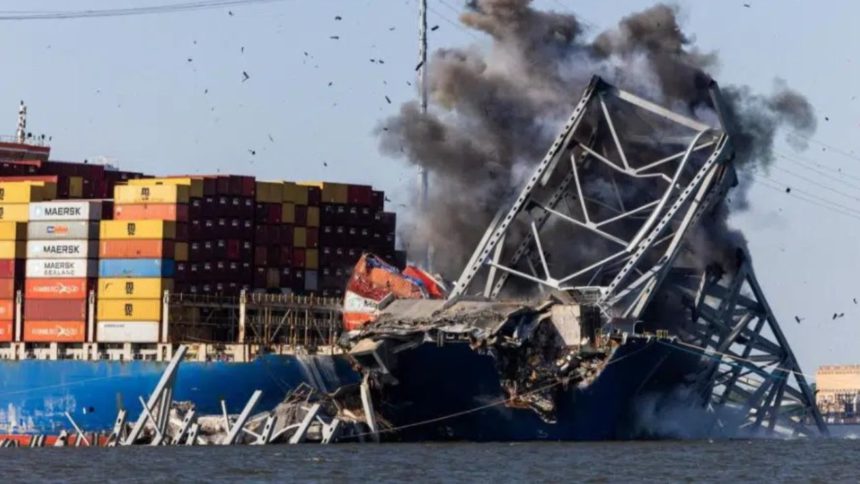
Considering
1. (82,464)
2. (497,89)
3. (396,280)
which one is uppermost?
(497,89)

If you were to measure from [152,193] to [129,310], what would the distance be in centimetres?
508

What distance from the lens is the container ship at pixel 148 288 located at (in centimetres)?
9706

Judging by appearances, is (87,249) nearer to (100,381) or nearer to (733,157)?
(100,381)

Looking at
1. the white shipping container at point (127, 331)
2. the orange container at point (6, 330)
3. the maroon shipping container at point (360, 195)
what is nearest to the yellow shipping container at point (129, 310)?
the white shipping container at point (127, 331)

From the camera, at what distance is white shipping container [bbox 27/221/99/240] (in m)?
Result: 99.3

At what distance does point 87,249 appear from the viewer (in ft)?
326

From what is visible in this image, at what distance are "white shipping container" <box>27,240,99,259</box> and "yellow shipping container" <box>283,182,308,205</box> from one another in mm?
8673

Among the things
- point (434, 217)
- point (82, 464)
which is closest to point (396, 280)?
point (434, 217)

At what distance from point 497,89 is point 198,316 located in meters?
15.8

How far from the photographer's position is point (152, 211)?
98.6 metres

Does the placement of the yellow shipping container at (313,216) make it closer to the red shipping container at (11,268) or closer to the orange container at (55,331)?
the orange container at (55,331)

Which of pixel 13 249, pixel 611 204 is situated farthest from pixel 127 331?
pixel 611 204

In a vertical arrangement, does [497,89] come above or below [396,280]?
above

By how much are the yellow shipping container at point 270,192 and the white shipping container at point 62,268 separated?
7.68m
